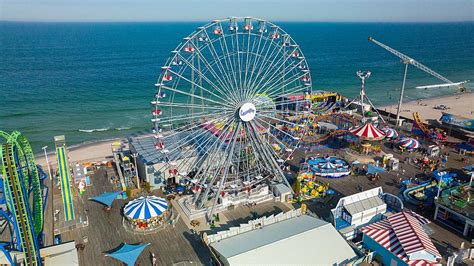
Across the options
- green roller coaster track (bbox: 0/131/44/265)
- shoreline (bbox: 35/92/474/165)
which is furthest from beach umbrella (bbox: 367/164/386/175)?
shoreline (bbox: 35/92/474/165)

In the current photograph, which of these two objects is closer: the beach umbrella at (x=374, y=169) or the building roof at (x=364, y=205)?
the building roof at (x=364, y=205)

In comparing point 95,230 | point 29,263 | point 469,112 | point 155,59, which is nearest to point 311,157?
point 95,230

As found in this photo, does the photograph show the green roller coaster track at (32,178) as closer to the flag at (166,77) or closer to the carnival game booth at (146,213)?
the carnival game booth at (146,213)

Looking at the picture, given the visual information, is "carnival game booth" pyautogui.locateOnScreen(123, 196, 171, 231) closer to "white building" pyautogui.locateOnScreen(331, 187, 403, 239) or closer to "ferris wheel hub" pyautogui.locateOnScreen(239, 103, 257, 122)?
"ferris wheel hub" pyautogui.locateOnScreen(239, 103, 257, 122)

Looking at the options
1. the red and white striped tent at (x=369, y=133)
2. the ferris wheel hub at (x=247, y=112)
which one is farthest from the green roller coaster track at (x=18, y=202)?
the red and white striped tent at (x=369, y=133)

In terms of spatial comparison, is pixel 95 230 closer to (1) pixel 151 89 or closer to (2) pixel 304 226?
(2) pixel 304 226

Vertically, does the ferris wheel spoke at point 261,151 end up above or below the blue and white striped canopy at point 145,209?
above
